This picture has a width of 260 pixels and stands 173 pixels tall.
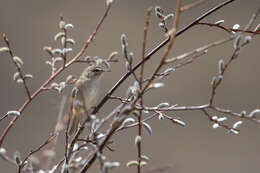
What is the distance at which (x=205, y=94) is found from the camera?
209 cm

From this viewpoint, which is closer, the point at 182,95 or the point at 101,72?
the point at 101,72

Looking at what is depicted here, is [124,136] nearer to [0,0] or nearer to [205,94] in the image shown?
[205,94]

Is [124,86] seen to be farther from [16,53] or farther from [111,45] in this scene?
[16,53]

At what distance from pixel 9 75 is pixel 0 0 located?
15.2 inches

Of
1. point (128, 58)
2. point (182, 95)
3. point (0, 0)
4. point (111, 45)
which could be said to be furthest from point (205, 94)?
point (128, 58)

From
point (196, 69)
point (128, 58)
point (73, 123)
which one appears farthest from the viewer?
point (196, 69)

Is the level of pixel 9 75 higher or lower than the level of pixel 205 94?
higher

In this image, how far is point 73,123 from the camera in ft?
2.06

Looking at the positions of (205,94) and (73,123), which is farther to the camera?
(205,94)

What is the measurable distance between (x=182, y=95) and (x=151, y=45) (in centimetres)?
27

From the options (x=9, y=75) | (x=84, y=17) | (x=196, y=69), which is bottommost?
(x=196, y=69)

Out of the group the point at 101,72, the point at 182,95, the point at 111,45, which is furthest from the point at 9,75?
the point at 101,72

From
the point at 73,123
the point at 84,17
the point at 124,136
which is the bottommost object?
the point at 124,136

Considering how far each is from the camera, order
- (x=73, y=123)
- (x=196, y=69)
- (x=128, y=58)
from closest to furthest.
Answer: (x=128, y=58)
(x=73, y=123)
(x=196, y=69)
